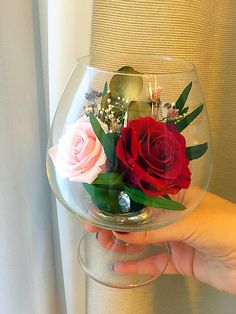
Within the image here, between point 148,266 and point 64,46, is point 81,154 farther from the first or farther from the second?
point 148,266

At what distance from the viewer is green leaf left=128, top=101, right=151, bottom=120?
34 centimetres

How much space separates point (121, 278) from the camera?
1.70ft

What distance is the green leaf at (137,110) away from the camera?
0.34 m

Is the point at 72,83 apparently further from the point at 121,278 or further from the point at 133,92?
the point at 121,278

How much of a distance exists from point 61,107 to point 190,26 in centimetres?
17

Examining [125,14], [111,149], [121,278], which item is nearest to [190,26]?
[125,14]

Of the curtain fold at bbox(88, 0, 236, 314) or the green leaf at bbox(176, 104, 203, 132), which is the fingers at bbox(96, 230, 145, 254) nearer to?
the curtain fold at bbox(88, 0, 236, 314)

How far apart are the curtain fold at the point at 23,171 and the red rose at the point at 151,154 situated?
0.17 m

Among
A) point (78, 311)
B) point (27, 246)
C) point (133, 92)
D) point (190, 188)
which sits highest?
point (133, 92)

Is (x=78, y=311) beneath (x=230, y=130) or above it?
beneath

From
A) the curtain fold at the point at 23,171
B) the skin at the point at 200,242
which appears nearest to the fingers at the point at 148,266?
the skin at the point at 200,242

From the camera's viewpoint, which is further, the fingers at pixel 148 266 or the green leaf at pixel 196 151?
the fingers at pixel 148 266

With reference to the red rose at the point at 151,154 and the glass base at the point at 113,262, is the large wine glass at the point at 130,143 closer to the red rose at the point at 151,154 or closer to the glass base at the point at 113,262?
the red rose at the point at 151,154

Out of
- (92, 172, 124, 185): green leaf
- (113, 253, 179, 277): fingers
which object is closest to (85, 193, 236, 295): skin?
(113, 253, 179, 277): fingers
